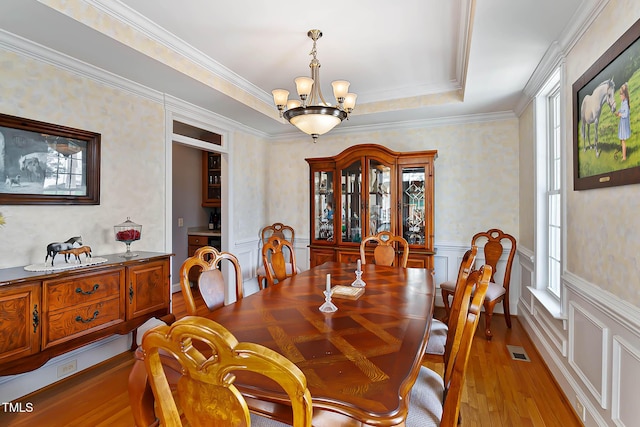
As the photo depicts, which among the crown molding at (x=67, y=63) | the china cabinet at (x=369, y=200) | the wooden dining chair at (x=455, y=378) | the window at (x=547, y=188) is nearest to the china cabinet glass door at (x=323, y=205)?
the china cabinet at (x=369, y=200)

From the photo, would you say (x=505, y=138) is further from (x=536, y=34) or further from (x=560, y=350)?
(x=560, y=350)

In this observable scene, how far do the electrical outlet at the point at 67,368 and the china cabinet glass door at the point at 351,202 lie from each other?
2.92 meters

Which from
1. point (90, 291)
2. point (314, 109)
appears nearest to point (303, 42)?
point (314, 109)

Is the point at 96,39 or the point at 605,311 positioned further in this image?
the point at 96,39

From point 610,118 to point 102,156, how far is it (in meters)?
3.48

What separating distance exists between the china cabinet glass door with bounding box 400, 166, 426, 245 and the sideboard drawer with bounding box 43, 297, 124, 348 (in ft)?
9.92

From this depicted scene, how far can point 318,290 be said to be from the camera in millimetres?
2119

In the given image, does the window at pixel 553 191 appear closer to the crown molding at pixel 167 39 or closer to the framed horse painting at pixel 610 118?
the framed horse painting at pixel 610 118

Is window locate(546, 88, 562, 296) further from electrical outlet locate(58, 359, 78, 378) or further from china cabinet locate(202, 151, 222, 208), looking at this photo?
china cabinet locate(202, 151, 222, 208)

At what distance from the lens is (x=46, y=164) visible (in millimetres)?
2336

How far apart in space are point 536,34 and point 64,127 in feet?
11.3

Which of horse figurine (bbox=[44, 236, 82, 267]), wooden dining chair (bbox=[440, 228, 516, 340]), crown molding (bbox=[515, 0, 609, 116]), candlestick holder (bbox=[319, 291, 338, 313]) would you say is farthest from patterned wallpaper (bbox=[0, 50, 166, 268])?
crown molding (bbox=[515, 0, 609, 116])

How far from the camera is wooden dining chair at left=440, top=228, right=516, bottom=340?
10.4ft

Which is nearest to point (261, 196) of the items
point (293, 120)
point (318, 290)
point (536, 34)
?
point (293, 120)
